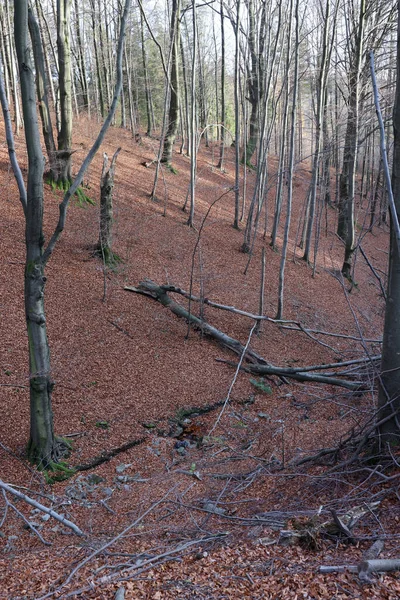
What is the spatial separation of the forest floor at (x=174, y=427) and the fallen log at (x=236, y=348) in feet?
0.67

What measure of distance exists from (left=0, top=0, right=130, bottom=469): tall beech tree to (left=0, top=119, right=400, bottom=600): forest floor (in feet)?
1.45

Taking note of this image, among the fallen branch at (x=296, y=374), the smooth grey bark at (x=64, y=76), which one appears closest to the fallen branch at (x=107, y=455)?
the fallen branch at (x=296, y=374)

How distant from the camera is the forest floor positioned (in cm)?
297

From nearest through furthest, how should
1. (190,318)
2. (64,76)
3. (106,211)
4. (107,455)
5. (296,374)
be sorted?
(107,455) → (296,374) → (190,318) → (106,211) → (64,76)

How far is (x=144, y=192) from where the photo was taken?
1695cm

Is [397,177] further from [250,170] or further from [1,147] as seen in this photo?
[250,170]

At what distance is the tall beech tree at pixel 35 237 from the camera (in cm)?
482

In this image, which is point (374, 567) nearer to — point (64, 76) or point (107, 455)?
point (107, 455)

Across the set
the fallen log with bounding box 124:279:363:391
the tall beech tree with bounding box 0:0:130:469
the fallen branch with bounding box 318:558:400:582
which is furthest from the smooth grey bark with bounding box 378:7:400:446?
the fallen log with bounding box 124:279:363:391

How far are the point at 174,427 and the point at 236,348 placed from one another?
2.73m

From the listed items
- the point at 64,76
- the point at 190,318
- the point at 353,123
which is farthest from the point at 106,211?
the point at 353,123

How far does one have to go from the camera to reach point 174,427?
7.17 metres

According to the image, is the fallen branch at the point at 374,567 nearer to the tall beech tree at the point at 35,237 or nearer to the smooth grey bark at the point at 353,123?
the tall beech tree at the point at 35,237

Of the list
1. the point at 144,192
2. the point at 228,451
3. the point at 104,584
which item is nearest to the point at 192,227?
the point at 144,192
